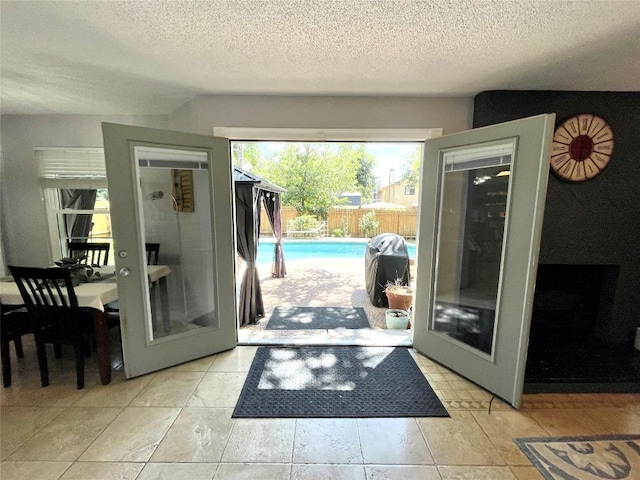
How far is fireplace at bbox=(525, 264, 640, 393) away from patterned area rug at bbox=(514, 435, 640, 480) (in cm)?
44

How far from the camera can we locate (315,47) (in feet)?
5.62

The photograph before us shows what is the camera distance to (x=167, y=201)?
8.57 feet

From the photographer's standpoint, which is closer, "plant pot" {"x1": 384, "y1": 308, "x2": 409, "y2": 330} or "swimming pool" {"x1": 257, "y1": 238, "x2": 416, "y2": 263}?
"plant pot" {"x1": 384, "y1": 308, "x2": 409, "y2": 330}

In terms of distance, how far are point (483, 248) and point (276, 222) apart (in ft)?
14.4

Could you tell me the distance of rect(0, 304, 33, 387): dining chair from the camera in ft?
6.94

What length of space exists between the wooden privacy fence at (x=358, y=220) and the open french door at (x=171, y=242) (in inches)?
295

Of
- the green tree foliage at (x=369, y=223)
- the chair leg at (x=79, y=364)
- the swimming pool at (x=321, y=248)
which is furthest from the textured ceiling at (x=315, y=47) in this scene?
the green tree foliage at (x=369, y=223)

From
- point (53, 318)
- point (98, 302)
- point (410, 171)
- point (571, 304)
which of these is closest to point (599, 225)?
point (571, 304)

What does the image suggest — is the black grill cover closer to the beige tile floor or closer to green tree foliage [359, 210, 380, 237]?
the beige tile floor

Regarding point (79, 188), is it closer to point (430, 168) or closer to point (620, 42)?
point (430, 168)

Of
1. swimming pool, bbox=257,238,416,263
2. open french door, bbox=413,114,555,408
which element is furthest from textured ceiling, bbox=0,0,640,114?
swimming pool, bbox=257,238,416,263

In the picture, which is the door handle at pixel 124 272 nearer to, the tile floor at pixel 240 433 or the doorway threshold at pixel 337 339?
the tile floor at pixel 240 433

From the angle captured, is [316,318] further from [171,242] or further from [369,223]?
[369,223]

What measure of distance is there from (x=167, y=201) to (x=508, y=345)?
3.10 meters
